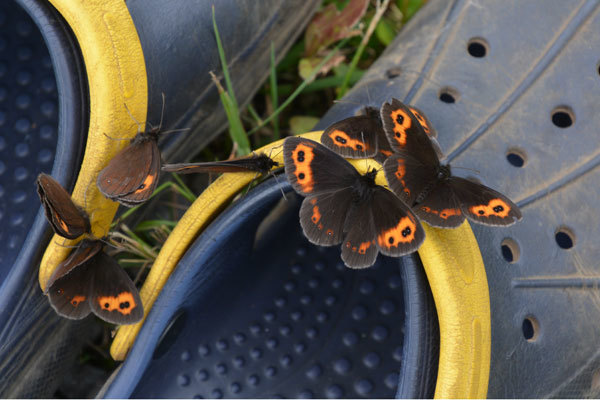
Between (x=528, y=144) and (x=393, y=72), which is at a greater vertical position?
(x=393, y=72)

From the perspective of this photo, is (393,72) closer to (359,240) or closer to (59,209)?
(359,240)

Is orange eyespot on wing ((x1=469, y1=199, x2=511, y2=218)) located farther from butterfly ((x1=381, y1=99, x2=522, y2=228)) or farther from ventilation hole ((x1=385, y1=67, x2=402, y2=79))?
ventilation hole ((x1=385, y1=67, x2=402, y2=79))

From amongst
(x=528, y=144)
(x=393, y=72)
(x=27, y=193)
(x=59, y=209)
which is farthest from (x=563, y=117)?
(x=27, y=193)

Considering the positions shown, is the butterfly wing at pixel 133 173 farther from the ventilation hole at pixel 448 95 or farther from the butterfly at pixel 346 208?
the ventilation hole at pixel 448 95

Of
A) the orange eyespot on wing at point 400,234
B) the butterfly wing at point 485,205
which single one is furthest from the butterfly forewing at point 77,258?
the butterfly wing at point 485,205

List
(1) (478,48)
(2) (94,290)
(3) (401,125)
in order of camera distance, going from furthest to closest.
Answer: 1. (1) (478,48)
2. (2) (94,290)
3. (3) (401,125)

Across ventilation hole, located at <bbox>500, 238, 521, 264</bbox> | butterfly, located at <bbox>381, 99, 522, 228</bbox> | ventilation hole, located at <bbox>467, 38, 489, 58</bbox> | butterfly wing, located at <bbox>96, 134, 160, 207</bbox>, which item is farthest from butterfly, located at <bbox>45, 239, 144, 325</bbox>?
ventilation hole, located at <bbox>467, 38, 489, 58</bbox>

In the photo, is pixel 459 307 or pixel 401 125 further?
pixel 401 125
